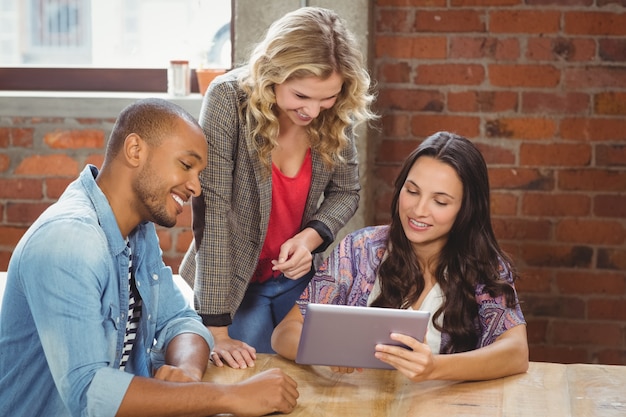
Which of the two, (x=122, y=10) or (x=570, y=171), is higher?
(x=122, y=10)

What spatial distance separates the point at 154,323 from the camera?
6.53 ft

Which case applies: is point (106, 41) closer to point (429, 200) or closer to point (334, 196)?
point (334, 196)

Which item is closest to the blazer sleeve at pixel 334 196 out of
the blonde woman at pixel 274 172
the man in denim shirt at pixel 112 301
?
the blonde woman at pixel 274 172

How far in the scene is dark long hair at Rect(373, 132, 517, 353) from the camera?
220cm

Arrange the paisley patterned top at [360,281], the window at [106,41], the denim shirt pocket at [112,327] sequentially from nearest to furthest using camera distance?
the denim shirt pocket at [112,327]
the paisley patterned top at [360,281]
the window at [106,41]

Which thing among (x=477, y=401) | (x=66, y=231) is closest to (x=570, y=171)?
(x=477, y=401)

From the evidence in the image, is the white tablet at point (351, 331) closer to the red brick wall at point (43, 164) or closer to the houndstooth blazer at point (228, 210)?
the houndstooth blazer at point (228, 210)

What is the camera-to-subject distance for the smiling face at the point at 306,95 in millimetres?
2250

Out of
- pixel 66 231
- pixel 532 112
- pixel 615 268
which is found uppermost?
pixel 532 112

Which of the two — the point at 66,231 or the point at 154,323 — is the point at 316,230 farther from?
the point at 66,231

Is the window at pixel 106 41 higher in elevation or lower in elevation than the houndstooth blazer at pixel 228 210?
higher

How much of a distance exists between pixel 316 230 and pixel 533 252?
1209mm

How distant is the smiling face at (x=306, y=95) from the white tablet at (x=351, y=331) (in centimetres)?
67

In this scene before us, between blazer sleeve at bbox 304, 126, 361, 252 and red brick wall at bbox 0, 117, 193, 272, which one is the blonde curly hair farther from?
red brick wall at bbox 0, 117, 193, 272
